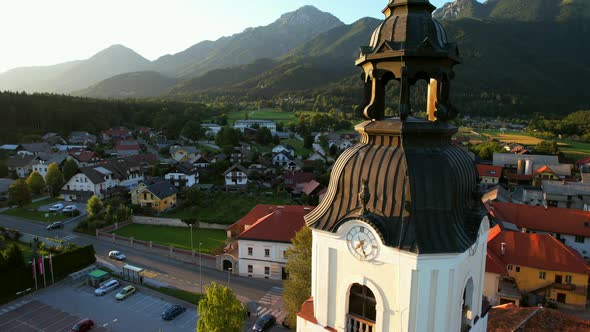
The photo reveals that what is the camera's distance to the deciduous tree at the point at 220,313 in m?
21.3

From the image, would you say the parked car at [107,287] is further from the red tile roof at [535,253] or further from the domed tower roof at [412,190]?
the red tile roof at [535,253]

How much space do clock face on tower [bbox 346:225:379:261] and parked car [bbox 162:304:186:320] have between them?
26019mm

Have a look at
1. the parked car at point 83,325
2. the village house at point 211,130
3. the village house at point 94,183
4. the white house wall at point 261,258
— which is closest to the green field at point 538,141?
the white house wall at point 261,258

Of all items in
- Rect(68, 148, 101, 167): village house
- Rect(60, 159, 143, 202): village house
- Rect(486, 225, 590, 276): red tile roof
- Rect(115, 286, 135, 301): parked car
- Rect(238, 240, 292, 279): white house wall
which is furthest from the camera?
Rect(68, 148, 101, 167): village house

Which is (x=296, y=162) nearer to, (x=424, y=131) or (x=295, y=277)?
(x=295, y=277)

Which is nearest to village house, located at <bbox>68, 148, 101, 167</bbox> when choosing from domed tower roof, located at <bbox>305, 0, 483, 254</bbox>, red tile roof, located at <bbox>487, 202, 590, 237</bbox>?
red tile roof, located at <bbox>487, 202, 590, 237</bbox>

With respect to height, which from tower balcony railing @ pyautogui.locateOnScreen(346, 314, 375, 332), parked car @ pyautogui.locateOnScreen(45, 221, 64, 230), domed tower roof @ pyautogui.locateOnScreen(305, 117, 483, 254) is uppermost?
domed tower roof @ pyautogui.locateOnScreen(305, 117, 483, 254)

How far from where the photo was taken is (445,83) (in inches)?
358

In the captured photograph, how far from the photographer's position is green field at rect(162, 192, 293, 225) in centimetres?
5550

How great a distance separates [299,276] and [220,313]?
19.0 feet

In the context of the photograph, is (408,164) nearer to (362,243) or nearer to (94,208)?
(362,243)

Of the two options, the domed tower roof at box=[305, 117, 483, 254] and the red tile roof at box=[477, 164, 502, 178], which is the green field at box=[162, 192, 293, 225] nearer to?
the red tile roof at box=[477, 164, 502, 178]

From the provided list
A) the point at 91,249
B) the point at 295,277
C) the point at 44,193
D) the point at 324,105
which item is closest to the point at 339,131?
the point at 324,105

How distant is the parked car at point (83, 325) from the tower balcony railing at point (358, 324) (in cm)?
2634
